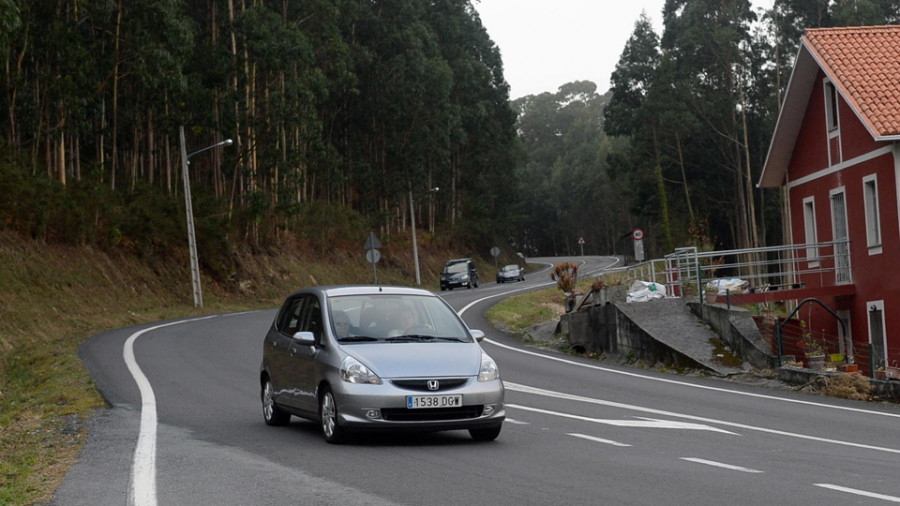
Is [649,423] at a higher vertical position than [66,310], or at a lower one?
lower

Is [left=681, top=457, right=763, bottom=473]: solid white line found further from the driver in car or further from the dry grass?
the dry grass

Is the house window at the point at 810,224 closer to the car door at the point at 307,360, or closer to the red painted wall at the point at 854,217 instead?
the red painted wall at the point at 854,217

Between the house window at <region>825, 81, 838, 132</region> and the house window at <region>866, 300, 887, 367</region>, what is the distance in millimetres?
5212

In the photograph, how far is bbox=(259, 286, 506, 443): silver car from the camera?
11223mm

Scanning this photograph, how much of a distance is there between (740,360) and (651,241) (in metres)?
79.3

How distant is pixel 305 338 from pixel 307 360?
416 millimetres

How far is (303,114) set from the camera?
171 feet

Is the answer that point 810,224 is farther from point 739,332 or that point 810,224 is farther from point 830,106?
point 739,332

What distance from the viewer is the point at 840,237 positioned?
31.7 meters

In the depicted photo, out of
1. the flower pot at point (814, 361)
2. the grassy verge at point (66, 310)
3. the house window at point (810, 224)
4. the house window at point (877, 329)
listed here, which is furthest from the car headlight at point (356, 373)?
the house window at point (810, 224)

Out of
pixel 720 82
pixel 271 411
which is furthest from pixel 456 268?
pixel 271 411

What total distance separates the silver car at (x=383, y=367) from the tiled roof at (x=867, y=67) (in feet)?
59.7

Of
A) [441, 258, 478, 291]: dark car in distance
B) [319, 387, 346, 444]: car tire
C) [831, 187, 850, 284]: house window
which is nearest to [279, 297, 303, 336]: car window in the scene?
[319, 387, 346, 444]: car tire

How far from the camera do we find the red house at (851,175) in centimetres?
2809
